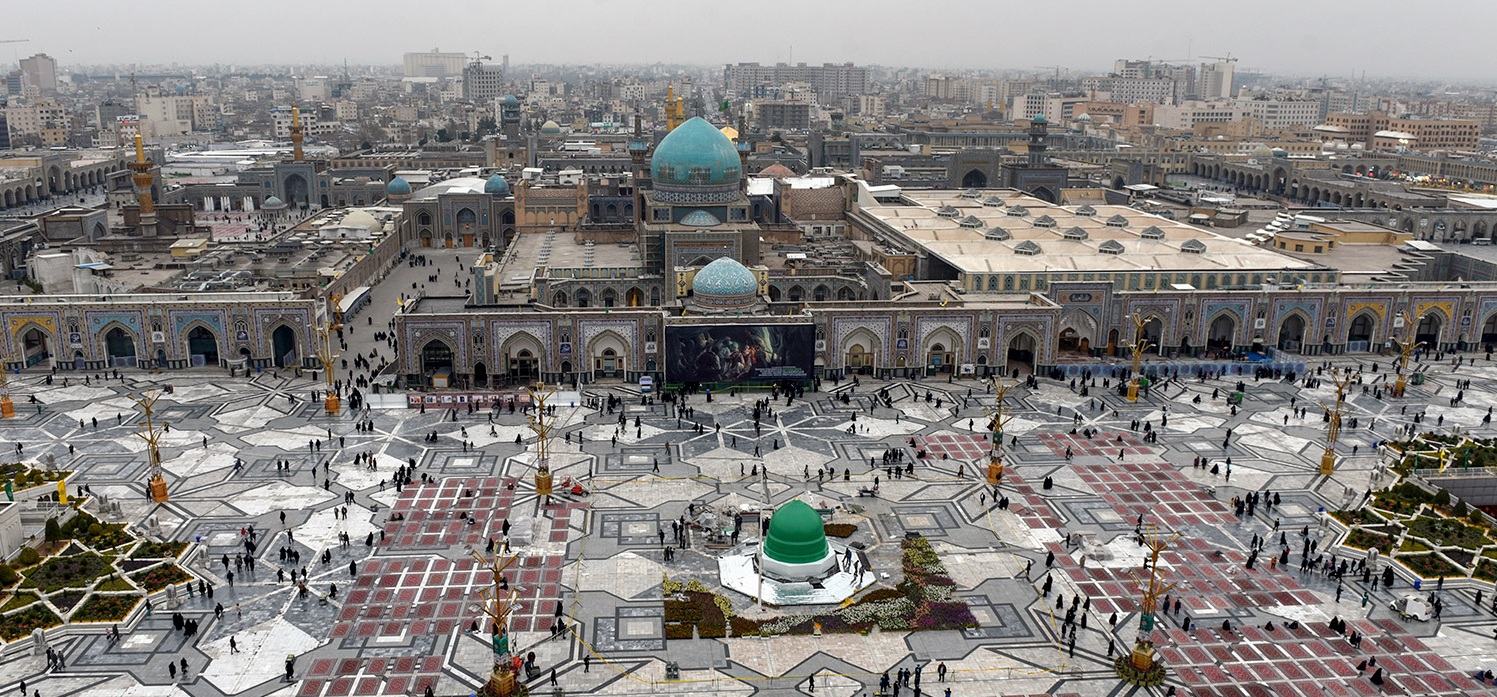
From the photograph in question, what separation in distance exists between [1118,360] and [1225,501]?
65.0ft

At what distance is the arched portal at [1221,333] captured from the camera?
62062 mm

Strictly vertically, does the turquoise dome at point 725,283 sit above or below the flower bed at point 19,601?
above

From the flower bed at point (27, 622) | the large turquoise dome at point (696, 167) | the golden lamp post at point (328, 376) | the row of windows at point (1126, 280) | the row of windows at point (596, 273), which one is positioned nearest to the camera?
the flower bed at point (27, 622)

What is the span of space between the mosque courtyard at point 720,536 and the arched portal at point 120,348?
1.31 m

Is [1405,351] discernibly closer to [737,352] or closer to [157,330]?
[737,352]

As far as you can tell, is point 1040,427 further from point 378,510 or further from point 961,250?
point 378,510

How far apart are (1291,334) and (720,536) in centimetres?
Result: 4166

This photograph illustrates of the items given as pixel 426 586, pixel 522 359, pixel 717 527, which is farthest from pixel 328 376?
pixel 717 527

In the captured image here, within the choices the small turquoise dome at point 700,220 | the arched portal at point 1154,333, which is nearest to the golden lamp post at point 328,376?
the small turquoise dome at point 700,220

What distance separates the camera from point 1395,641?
31625mm

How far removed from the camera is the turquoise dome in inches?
2234

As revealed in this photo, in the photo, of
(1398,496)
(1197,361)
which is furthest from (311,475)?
(1197,361)

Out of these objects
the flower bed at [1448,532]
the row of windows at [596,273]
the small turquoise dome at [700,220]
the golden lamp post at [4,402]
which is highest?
the small turquoise dome at [700,220]

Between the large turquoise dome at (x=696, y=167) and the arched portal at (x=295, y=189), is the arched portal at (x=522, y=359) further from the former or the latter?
the arched portal at (x=295, y=189)
